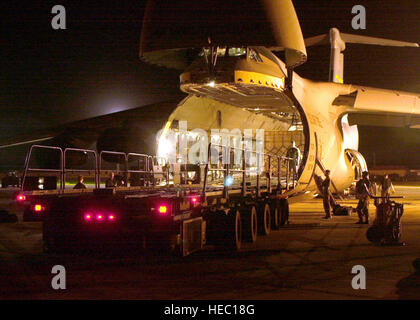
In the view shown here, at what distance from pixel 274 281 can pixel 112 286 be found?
2.37 meters

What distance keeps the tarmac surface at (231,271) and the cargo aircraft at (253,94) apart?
4.67 m

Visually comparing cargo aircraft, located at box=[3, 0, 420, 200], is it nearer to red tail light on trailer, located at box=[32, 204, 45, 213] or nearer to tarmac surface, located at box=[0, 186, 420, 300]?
tarmac surface, located at box=[0, 186, 420, 300]

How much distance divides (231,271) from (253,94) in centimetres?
990

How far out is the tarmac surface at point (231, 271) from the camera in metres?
7.89

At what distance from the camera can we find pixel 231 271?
9.60m

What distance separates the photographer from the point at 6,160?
32.5 metres

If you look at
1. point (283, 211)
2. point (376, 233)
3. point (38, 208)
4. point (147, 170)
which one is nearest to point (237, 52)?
point (147, 170)

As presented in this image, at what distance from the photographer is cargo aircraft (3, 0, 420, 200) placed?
13.6m

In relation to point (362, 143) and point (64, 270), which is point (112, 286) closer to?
point (64, 270)

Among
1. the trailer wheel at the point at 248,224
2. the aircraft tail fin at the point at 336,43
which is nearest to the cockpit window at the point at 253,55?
the trailer wheel at the point at 248,224

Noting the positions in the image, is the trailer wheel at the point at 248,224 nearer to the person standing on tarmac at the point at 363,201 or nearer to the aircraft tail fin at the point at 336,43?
the person standing on tarmac at the point at 363,201

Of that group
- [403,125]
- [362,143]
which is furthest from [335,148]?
[362,143]

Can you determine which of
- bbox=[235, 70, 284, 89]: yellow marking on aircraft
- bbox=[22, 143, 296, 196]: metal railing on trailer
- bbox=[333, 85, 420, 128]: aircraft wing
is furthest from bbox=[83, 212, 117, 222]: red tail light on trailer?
bbox=[333, 85, 420, 128]: aircraft wing

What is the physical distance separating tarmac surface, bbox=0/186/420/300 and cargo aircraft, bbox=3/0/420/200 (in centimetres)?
467
